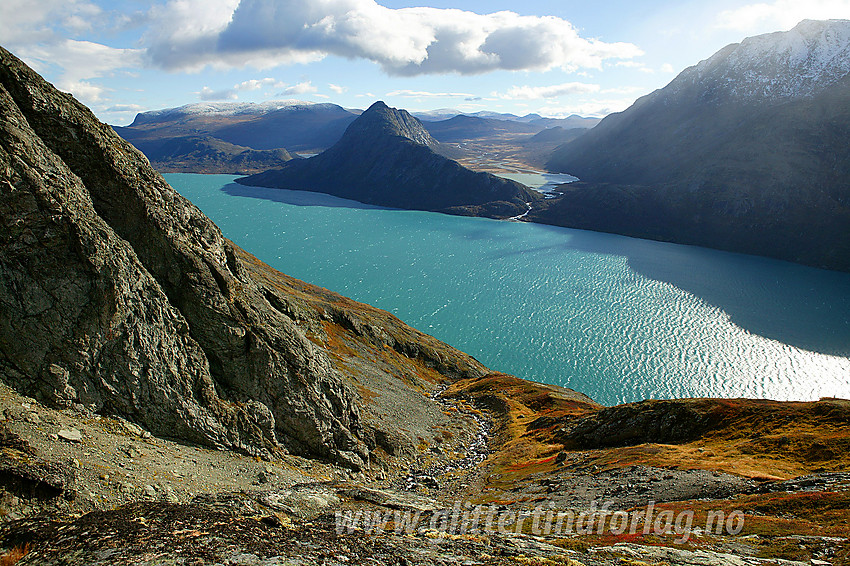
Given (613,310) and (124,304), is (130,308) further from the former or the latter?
(613,310)

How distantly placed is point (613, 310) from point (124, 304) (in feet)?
390

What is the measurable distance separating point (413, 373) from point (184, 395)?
2051 inches

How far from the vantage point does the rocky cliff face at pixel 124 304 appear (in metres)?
20.3

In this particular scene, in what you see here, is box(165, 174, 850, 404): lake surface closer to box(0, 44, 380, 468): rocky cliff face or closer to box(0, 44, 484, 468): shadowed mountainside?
box(0, 44, 484, 468): shadowed mountainside

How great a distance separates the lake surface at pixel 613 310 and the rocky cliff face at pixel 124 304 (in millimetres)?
69816

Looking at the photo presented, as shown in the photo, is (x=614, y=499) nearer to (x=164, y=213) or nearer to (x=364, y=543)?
(x=364, y=543)

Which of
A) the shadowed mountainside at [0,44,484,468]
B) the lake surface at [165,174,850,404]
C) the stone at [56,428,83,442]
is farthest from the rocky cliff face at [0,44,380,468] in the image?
the lake surface at [165,174,850,404]

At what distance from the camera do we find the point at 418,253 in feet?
579

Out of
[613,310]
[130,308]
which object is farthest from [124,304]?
[613,310]

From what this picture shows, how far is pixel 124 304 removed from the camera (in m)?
23.2

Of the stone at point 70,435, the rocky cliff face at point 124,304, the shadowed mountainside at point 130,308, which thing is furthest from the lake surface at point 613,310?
the stone at point 70,435

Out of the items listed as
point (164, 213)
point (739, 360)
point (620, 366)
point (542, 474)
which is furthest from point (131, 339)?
point (739, 360)

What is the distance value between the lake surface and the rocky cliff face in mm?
Result: 69816

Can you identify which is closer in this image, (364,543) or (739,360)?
(364,543)
